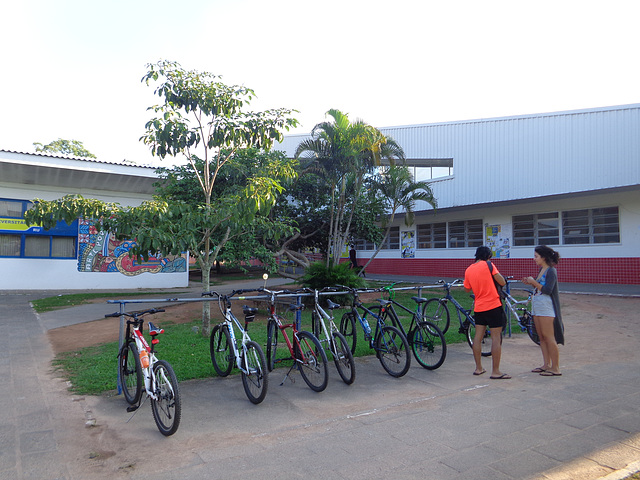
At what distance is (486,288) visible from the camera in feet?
19.6

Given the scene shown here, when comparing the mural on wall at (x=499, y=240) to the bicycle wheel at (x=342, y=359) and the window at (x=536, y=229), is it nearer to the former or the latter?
the window at (x=536, y=229)

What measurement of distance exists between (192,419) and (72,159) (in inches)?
631

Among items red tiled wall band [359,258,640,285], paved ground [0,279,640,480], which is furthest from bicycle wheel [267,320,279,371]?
red tiled wall band [359,258,640,285]

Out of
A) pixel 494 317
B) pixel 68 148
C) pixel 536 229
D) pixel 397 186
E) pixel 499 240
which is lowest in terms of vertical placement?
pixel 494 317

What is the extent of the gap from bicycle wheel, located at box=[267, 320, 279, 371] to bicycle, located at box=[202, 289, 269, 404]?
0.39 m

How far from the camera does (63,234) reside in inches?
750

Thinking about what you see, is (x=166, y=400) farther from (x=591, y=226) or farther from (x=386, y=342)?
(x=591, y=226)

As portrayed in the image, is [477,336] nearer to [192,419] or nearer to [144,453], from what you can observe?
[192,419]

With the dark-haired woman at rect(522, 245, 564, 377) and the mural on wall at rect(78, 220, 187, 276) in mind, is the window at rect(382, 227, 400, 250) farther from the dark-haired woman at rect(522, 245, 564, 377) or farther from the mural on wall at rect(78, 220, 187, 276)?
the dark-haired woman at rect(522, 245, 564, 377)

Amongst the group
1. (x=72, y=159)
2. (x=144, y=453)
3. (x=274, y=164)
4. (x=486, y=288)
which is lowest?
(x=144, y=453)

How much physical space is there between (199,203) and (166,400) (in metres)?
4.69

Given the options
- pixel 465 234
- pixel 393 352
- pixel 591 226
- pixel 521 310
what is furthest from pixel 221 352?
pixel 465 234

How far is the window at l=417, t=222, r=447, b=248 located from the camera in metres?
22.3

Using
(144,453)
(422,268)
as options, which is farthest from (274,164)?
(422,268)
